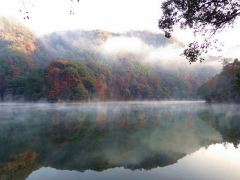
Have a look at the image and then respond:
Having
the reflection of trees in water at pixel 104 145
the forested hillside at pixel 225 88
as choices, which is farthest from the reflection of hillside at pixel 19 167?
the forested hillside at pixel 225 88

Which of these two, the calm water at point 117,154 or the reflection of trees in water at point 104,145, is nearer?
the calm water at point 117,154

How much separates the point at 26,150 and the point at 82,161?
601 centimetres

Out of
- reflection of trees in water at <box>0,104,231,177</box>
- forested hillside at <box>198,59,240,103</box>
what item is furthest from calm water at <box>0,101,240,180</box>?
forested hillside at <box>198,59,240,103</box>

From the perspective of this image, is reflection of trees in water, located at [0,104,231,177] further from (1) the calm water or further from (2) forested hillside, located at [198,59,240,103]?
(2) forested hillside, located at [198,59,240,103]

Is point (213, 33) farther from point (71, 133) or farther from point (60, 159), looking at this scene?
point (71, 133)

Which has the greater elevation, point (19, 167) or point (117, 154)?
point (117, 154)

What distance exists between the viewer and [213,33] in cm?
1580

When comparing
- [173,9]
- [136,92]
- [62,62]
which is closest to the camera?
[173,9]

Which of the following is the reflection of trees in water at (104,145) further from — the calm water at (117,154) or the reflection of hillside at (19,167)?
the reflection of hillside at (19,167)

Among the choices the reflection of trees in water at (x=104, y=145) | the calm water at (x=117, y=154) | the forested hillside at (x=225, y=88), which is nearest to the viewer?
the calm water at (x=117, y=154)

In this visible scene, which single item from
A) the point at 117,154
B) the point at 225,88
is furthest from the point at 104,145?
the point at 225,88

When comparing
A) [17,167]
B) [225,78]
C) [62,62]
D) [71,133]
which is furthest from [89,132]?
[62,62]

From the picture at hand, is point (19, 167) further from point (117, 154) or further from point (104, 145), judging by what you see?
point (104, 145)

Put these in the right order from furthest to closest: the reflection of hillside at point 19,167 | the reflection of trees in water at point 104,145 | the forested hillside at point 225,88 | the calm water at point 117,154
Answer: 1. the forested hillside at point 225,88
2. the reflection of trees in water at point 104,145
3. the calm water at point 117,154
4. the reflection of hillside at point 19,167
